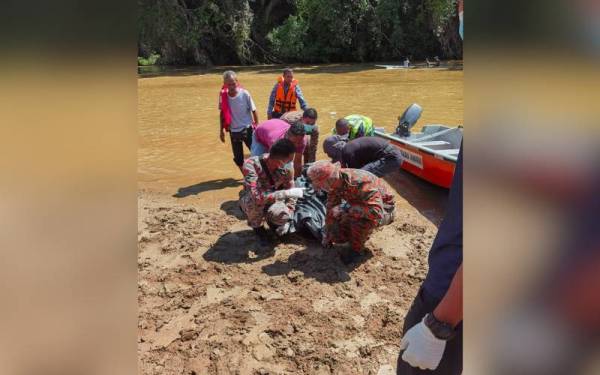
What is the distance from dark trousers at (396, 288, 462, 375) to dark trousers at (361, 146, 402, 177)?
137 inches

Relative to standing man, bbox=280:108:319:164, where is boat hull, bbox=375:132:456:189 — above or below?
below

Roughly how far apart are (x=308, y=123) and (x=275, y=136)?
60cm

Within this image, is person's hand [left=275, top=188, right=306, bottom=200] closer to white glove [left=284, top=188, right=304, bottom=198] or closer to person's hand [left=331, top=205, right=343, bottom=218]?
white glove [left=284, top=188, right=304, bottom=198]

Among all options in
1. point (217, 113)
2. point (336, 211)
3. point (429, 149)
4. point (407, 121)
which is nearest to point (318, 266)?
point (336, 211)

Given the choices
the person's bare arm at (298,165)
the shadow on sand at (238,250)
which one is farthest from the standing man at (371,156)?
the shadow on sand at (238,250)

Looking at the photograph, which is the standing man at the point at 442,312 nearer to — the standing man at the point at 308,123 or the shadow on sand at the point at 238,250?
the shadow on sand at the point at 238,250

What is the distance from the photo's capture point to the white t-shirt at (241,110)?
6184mm

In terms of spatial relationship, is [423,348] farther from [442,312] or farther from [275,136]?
[275,136]

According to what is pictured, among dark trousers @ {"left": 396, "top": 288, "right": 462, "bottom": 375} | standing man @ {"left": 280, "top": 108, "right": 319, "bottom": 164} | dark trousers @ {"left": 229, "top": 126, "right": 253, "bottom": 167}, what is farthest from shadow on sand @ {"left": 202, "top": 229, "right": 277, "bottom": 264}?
dark trousers @ {"left": 396, "top": 288, "right": 462, "bottom": 375}

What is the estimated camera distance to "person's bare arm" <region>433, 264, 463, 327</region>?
1.35 metres
